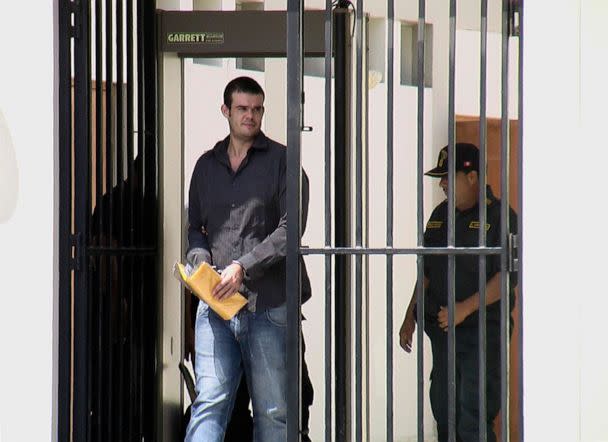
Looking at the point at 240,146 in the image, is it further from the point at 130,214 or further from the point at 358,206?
the point at 358,206

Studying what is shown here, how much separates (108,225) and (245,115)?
0.86m

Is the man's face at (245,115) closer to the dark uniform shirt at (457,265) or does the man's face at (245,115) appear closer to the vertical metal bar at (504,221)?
the dark uniform shirt at (457,265)

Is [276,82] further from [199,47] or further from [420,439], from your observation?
[420,439]

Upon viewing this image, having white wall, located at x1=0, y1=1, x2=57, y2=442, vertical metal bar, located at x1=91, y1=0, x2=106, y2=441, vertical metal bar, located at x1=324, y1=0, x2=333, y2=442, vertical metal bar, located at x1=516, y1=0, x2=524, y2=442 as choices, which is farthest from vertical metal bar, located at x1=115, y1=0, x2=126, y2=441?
vertical metal bar, located at x1=516, y1=0, x2=524, y2=442

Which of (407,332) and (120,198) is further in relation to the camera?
(407,332)

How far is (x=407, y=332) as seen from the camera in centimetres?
655

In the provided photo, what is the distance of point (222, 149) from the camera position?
5980mm

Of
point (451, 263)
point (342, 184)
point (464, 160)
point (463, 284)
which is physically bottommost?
point (463, 284)

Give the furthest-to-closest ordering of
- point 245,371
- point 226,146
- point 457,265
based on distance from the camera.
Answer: point 457,265
point 226,146
point 245,371

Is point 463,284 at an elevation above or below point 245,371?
above

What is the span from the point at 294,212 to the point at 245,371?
1.34 m
